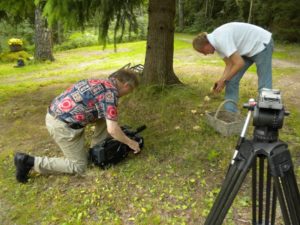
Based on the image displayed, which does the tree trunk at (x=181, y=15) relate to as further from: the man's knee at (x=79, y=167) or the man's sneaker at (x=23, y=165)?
the man's sneaker at (x=23, y=165)

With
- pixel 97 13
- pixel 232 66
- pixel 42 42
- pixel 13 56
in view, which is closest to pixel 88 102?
pixel 232 66

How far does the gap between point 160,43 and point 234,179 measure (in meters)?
3.96

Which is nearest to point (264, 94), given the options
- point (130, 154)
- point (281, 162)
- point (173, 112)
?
point (281, 162)

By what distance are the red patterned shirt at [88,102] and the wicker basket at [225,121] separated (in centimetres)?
128

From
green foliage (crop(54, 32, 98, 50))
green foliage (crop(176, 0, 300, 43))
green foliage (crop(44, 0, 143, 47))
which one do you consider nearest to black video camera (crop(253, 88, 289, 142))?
green foliage (crop(44, 0, 143, 47))

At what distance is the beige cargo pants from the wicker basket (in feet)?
5.25

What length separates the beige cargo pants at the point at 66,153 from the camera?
12.4 feet

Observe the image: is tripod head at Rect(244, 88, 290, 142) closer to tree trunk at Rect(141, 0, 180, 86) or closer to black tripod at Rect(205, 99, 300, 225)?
black tripod at Rect(205, 99, 300, 225)

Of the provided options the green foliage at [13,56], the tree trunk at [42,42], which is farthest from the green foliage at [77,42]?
the tree trunk at [42,42]

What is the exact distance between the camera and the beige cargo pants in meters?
3.77

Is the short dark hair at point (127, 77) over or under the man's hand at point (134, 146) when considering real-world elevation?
over

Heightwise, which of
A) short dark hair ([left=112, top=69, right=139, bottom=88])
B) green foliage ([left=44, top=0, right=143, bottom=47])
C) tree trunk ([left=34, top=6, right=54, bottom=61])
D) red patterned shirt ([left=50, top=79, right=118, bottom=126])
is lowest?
tree trunk ([left=34, top=6, right=54, bottom=61])

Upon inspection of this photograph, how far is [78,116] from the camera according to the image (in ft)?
12.1

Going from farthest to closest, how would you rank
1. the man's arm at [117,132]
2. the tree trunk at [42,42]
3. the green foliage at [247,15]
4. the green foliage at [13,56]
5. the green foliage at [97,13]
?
the green foliage at [247,15], the green foliage at [13,56], the tree trunk at [42,42], the green foliage at [97,13], the man's arm at [117,132]
